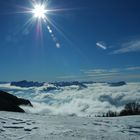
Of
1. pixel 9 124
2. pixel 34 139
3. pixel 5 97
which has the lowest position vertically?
pixel 34 139

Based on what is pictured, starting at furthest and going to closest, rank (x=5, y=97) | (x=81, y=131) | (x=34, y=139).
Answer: (x=5, y=97)
(x=81, y=131)
(x=34, y=139)

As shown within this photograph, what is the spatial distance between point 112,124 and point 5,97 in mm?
85112

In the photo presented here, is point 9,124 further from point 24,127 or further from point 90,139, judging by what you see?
point 90,139

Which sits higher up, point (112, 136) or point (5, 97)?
point (5, 97)

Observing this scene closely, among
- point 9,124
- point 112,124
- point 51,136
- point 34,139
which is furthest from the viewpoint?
point 112,124

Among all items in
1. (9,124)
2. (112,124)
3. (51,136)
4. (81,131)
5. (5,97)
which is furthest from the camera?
(5,97)

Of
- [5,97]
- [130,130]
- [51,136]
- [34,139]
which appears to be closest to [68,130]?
[51,136]

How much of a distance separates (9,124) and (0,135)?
248 cm

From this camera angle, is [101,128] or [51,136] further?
[101,128]

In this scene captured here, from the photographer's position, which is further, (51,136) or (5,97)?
(5,97)

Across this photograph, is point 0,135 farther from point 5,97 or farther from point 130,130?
point 5,97

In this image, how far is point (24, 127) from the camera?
1180cm

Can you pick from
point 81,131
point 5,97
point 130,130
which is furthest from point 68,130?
point 5,97

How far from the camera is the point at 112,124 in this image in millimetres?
13750
